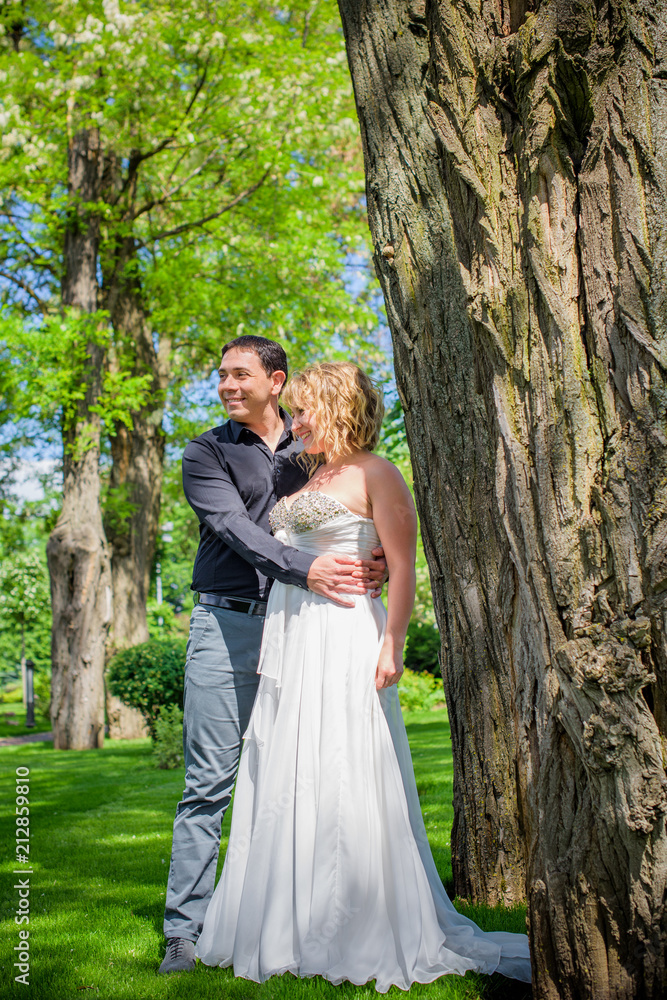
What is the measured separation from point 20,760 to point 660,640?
10.8 meters

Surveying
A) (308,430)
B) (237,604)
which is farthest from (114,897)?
(308,430)

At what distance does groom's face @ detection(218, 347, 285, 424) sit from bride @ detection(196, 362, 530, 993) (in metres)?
0.46

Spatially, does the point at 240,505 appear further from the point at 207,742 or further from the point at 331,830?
the point at 331,830

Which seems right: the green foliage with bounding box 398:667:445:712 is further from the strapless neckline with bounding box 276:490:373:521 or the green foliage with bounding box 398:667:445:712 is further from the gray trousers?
the strapless neckline with bounding box 276:490:373:521

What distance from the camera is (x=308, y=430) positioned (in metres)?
3.40

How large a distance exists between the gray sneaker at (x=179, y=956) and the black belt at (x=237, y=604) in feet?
4.28

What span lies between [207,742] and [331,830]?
2.27ft

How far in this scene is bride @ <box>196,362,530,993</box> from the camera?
9.21ft

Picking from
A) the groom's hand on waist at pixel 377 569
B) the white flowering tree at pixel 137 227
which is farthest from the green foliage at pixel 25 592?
the groom's hand on waist at pixel 377 569

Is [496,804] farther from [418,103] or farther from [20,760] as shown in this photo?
[20,760]

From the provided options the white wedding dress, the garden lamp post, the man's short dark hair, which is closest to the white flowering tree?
the garden lamp post

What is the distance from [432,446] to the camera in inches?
128

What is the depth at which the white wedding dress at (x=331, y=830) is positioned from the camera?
110 inches

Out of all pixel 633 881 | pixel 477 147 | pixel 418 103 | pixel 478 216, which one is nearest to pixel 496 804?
pixel 633 881
